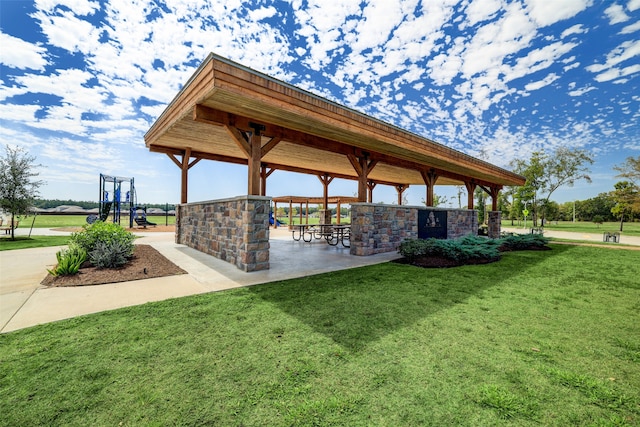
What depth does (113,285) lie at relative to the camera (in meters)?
4.21

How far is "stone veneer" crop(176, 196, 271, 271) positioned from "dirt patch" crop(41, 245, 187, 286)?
1149 millimetres

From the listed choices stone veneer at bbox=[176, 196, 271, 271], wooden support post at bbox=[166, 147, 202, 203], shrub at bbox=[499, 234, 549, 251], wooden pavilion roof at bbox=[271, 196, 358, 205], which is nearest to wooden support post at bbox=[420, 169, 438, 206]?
shrub at bbox=[499, 234, 549, 251]

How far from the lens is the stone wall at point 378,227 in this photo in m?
7.29

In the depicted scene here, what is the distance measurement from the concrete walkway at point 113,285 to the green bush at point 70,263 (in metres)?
0.30

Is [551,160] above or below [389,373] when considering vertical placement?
above

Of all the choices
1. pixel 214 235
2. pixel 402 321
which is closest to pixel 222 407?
pixel 402 321

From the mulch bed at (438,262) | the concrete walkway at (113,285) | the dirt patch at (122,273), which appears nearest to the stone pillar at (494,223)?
the mulch bed at (438,262)

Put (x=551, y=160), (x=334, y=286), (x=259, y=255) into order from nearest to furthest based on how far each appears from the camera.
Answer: (x=334, y=286)
(x=259, y=255)
(x=551, y=160)

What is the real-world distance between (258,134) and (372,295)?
410 cm

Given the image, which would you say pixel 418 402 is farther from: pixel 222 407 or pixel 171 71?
pixel 171 71

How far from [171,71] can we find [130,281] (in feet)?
25.0

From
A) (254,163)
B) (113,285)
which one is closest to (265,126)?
(254,163)

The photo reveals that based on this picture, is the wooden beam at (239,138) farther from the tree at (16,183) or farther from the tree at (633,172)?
the tree at (633,172)

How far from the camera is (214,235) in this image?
22.3ft
